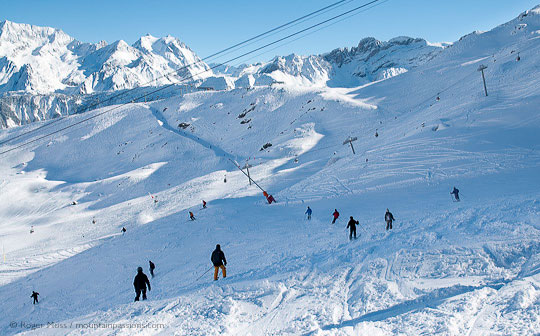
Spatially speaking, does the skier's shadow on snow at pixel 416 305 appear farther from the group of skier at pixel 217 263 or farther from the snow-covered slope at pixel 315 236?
the group of skier at pixel 217 263

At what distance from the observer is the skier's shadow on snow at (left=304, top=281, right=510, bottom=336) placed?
22.2ft

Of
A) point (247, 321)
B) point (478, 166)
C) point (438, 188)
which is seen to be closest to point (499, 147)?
point (478, 166)

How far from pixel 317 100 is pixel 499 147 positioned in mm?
55997

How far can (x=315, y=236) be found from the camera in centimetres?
1630

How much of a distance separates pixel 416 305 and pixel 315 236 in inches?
367

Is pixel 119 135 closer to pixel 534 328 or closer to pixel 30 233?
pixel 30 233

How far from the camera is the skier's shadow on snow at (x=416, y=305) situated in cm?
677

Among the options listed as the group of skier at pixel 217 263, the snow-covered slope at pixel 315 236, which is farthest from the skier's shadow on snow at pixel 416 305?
the group of skier at pixel 217 263

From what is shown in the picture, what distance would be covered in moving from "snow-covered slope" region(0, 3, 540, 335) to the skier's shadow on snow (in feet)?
0.15

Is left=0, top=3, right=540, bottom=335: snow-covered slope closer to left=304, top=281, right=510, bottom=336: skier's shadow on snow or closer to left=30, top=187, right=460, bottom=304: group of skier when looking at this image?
left=304, top=281, right=510, bottom=336: skier's shadow on snow

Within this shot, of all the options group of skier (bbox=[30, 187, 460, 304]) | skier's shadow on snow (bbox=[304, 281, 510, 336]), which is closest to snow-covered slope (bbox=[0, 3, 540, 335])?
skier's shadow on snow (bbox=[304, 281, 510, 336])

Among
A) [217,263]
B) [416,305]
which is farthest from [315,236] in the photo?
[416,305]

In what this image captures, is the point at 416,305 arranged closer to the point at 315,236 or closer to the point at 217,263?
the point at 217,263

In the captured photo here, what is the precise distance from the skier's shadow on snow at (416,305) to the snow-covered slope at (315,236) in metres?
0.05
